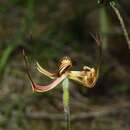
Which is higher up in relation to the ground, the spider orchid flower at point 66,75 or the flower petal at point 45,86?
the spider orchid flower at point 66,75

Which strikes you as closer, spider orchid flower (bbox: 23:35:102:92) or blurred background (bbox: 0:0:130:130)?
spider orchid flower (bbox: 23:35:102:92)

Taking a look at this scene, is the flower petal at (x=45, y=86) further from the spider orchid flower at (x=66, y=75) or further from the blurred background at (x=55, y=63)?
the blurred background at (x=55, y=63)

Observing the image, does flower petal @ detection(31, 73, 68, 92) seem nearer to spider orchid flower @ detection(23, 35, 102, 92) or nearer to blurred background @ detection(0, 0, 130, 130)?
spider orchid flower @ detection(23, 35, 102, 92)

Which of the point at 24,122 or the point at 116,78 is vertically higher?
the point at 116,78

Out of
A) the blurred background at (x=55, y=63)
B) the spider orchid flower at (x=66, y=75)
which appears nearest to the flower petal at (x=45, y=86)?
the spider orchid flower at (x=66, y=75)

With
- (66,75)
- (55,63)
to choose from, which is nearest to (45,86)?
(66,75)

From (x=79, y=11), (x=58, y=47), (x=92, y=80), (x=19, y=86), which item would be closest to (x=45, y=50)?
(x=58, y=47)

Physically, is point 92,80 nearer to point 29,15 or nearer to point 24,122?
point 24,122

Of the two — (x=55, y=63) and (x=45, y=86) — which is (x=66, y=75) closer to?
(x=45, y=86)

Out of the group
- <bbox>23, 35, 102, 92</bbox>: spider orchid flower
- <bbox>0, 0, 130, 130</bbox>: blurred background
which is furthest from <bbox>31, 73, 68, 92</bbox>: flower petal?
<bbox>0, 0, 130, 130</bbox>: blurred background
